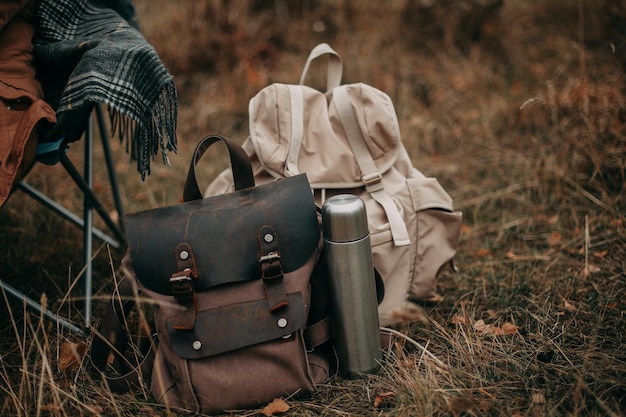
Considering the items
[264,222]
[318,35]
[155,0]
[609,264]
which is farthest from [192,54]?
[609,264]

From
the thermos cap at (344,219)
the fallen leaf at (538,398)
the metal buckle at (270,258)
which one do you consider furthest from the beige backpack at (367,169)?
the fallen leaf at (538,398)

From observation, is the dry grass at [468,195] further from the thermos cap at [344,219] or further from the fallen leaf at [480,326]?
the thermos cap at [344,219]

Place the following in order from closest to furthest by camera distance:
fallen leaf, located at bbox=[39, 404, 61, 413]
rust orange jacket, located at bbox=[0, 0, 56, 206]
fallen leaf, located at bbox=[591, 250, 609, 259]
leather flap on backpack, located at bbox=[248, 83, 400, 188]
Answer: fallen leaf, located at bbox=[39, 404, 61, 413] < rust orange jacket, located at bbox=[0, 0, 56, 206] < leather flap on backpack, located at bbox=[248, 83, 400, 188] < fallen leaf, located at bbox=[591, 250, 609, 259]

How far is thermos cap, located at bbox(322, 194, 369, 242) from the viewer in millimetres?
1792

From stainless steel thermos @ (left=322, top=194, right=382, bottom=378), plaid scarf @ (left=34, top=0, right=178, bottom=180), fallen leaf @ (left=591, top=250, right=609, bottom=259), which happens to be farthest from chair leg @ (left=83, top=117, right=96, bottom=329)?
fallen leaf @ (left=591, top=250, right=609, bottom=259)

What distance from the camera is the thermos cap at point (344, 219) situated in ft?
5.88

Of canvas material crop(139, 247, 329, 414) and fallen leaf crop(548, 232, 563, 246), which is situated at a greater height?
canvas material crop(139, 247, 329, 414)

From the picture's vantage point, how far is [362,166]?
224cm

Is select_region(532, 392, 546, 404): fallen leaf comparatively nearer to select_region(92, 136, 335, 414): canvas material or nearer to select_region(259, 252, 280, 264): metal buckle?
select_region(92, 136, 335, 414): canvas material

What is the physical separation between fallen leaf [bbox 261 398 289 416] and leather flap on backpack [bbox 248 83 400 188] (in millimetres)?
842

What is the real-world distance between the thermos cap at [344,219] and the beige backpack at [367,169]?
13.7 inches

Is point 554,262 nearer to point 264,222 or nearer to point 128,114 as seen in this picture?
point 264,222

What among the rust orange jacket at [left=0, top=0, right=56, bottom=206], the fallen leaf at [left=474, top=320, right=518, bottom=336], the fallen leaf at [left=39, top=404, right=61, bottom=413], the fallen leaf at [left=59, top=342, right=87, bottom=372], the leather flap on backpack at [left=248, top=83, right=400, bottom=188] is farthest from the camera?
the leather flap on backpack at [left=248, top=83, right=400, bottom=188]

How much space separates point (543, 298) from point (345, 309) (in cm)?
99
